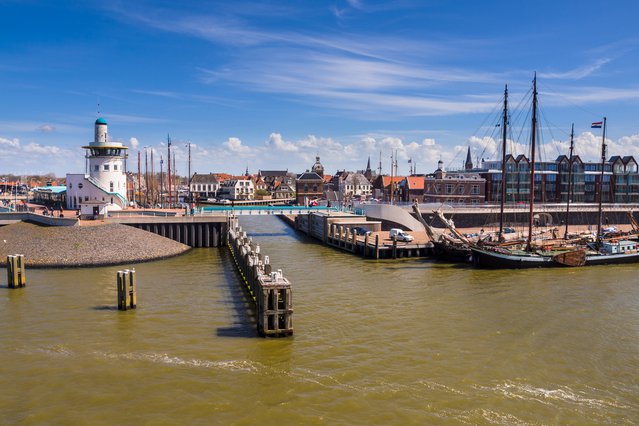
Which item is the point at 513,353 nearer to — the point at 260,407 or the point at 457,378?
the point at 457,378

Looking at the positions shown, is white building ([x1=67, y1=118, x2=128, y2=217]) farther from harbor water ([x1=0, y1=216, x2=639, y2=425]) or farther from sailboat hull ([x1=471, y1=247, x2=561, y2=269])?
sailboat hull ([x1=471, y1=247, x2=561, y2=269])

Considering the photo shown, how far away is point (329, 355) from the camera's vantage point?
25203 millimetres

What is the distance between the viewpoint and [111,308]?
3325 centimetres

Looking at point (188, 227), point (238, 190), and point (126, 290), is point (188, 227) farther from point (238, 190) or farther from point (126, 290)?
point (238, 190)

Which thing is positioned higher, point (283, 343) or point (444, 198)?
point (444, 198)

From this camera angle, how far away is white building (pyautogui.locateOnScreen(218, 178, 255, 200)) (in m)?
158

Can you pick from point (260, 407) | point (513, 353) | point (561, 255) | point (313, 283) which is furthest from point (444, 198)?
point (260, 407)

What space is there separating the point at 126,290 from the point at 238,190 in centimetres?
12823

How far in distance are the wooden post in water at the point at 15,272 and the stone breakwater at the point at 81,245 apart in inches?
342

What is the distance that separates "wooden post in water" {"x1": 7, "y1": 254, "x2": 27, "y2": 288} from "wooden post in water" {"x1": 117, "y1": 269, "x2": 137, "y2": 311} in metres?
11.5

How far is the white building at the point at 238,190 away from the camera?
158375mm

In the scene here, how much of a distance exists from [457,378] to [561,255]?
106ft

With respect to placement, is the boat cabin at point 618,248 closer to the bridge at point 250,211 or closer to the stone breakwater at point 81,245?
the bridge at point 250,211

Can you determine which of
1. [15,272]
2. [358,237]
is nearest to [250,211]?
[358,237]
